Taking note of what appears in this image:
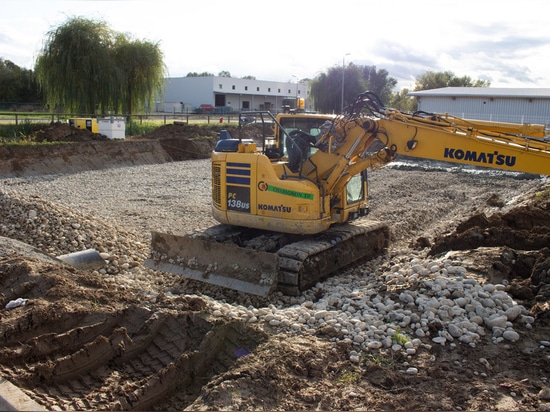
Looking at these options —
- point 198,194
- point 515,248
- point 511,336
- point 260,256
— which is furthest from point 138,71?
point 511,336

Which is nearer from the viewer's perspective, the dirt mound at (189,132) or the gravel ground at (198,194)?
the gravel ground at (198,194)

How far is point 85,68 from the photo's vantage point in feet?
88.6

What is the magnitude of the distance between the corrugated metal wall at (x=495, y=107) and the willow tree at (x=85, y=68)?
82.0 feet

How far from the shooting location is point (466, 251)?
796 centimetres

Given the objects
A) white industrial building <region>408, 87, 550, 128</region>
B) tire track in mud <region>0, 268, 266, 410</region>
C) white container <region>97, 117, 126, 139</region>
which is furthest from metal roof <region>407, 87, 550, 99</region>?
tire track in mud <region>0, 268, 266, 410</region>

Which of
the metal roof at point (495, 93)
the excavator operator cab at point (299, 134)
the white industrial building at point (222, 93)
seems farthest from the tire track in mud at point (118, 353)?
the white industrial building at point (222, 93)

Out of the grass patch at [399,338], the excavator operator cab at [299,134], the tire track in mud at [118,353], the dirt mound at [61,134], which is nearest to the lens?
the tire track in mud at [118,353]

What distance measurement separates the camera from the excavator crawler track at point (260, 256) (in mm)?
7480

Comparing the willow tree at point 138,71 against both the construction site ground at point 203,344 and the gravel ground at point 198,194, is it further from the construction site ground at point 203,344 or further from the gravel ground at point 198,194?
the construction site ground at point 203,344

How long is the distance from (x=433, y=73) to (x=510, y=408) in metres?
72.2

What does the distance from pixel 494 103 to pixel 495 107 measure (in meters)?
0.33

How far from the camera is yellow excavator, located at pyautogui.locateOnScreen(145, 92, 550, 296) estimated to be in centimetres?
741

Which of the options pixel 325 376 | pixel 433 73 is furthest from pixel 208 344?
pixel 433 73

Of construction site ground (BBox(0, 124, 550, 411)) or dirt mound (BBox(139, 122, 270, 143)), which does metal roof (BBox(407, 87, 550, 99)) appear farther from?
construction site ground (BBox(0, 124, 550, 411))
